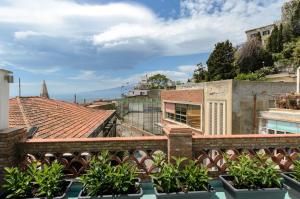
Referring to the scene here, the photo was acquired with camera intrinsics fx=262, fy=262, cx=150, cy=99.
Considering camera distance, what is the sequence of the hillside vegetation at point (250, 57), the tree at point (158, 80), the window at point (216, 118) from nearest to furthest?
the window at point (216, 118) < the hillside vegetation at point (250, 57) < the tree at point (158, 80)

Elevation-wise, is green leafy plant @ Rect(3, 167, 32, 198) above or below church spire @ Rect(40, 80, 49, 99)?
below

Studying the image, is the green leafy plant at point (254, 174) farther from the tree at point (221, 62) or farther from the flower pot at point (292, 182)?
the tree at point (221, 62)

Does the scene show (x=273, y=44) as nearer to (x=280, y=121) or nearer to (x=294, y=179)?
(x=280, y=121)

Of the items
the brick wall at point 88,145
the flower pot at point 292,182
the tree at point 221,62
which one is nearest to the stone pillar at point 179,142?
the brick wall at point 88,145

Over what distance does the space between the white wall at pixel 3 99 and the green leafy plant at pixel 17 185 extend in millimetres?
926

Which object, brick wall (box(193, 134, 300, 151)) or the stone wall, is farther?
the stone wall

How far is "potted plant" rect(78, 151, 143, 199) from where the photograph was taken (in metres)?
3.49

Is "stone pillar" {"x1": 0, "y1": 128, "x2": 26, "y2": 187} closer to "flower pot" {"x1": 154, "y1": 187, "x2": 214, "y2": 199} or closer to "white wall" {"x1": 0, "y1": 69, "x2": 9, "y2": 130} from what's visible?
"white wall" {"x1": 0, "y1": 69, "x2": 9, "y2": 130}

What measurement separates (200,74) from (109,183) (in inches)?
1829

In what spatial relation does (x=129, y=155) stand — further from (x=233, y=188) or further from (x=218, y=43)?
(x=218, y=43)

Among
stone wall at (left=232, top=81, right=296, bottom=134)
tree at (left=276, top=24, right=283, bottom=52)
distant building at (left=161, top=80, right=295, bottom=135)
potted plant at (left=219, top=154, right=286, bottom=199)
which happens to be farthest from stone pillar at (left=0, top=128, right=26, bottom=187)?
tree at (left=276, top=24, right=283, bottom=52)

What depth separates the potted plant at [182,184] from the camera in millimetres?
3490

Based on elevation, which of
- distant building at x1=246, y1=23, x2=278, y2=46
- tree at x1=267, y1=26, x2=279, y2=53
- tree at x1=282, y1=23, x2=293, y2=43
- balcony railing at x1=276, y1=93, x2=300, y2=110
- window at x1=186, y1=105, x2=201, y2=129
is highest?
distant building at x1=246, y1=23, x2=278, y2=46

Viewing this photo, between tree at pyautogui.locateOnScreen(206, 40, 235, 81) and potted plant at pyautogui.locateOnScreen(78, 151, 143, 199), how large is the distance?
128 feet
